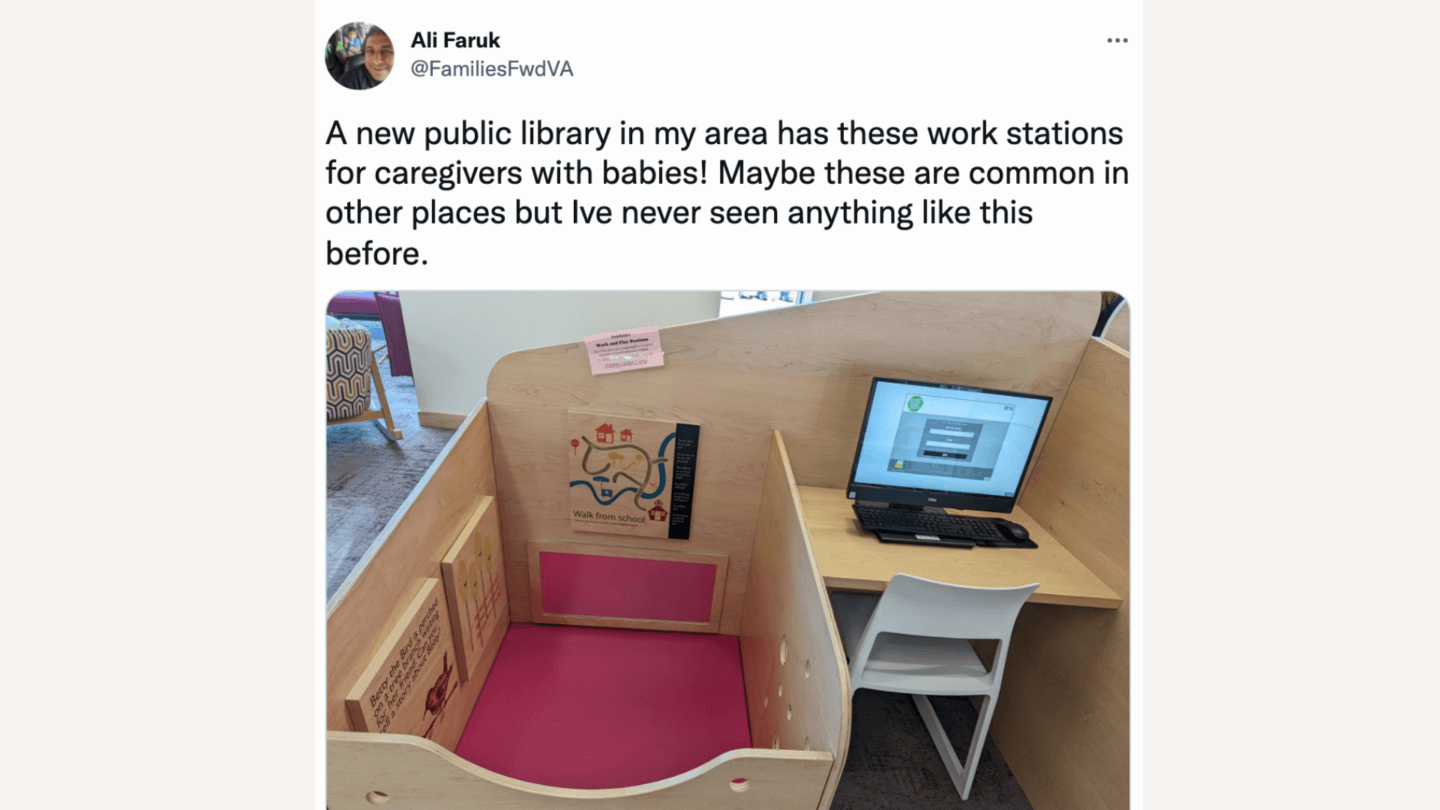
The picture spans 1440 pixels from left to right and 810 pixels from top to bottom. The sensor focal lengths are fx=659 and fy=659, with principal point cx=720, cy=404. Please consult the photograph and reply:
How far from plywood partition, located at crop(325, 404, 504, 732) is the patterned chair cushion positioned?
2.05m

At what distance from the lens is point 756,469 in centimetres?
183

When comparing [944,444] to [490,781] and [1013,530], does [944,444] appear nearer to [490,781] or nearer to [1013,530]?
[1013,530]

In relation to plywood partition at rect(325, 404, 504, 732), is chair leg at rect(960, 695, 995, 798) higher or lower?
lower

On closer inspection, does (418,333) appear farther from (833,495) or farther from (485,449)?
(833,495)

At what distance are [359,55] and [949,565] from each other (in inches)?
59.8

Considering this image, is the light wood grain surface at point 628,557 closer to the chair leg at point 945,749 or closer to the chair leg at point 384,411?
the chair leg at point 945,749

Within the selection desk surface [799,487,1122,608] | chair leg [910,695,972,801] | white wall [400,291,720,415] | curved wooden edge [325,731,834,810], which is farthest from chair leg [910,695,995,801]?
white wall [400,291,720,415]

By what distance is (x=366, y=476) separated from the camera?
327 centimetres

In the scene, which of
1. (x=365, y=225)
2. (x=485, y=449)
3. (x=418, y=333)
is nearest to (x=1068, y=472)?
(x=485, y=449)

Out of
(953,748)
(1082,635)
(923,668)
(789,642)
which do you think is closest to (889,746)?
(953,748)

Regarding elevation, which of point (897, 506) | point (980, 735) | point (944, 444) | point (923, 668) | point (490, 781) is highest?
point (944, 444)

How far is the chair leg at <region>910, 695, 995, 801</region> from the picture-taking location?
1.60 metres

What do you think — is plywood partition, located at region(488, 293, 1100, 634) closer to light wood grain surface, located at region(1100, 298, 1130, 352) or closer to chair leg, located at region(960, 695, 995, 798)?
light wood grain surface, located at region(1100, 298, 1130, 352)

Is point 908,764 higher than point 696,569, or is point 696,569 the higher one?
point 696,569
